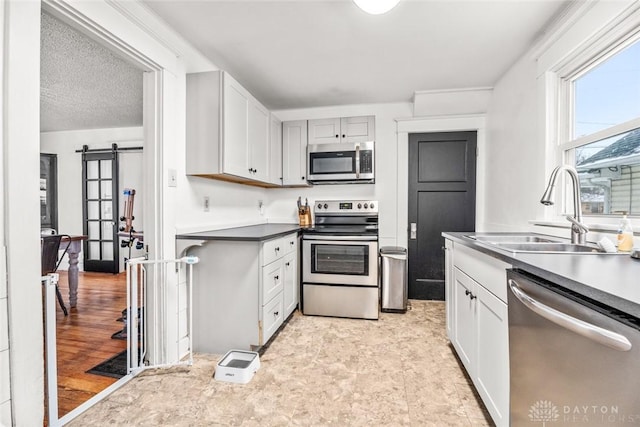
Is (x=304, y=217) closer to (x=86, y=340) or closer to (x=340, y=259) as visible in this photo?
(x=340, y=259)

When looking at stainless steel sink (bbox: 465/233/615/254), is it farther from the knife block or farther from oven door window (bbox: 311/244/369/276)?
the knife block

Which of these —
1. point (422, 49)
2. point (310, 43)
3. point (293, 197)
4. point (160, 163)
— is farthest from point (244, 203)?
point (422, 49)

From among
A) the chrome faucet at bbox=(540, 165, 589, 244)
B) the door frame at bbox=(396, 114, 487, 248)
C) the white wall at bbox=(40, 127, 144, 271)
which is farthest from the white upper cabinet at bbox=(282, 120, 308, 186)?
the white wall at bbox=(40, 127, 144, 271)

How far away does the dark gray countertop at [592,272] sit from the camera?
703 mm

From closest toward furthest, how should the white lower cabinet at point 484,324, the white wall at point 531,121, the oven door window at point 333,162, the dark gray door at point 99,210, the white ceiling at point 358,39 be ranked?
1. the white lower cabinet at point 484,324
2. the white wall at point 531,121
3. the white ceiling at point 358,39
4. the oven door window at point 333,162
5. the dark gray door at point 99,210

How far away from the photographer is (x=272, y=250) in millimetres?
2367

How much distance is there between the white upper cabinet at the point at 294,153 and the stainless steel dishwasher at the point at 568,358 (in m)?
2.67

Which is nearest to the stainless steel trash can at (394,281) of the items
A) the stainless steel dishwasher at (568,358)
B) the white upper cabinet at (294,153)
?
the white upper cabinet at (294,153)

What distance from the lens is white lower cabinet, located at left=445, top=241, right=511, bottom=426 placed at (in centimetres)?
129

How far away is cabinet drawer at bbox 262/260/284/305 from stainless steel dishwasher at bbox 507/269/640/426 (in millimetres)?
1569

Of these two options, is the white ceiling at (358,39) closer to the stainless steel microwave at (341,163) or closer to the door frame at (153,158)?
the door frame at (153,158)

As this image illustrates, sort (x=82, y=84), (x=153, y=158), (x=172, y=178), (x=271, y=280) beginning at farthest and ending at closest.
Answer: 1. (x=82, y=84)
2. (x=271, y=280)
3. (x=172, y=178)
4. (x=153, y=158)

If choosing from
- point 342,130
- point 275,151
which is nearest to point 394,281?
point 342,130

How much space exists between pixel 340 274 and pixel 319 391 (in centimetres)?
129
